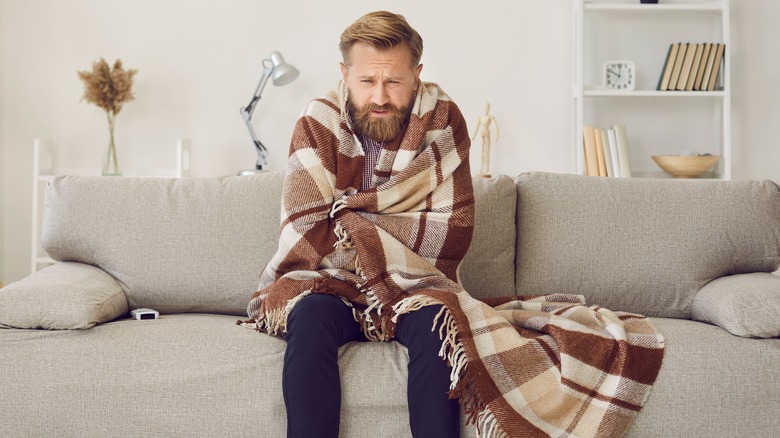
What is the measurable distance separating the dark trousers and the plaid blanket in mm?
31

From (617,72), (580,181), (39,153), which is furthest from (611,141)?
(39,153)

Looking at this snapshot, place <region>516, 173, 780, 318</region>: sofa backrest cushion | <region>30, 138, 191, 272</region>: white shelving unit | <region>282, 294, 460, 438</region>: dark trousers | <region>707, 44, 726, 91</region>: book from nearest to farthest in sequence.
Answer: <region>282, 294, 460, 438</region>: dark trousers, <region>516, 173, 780, 318</region>: sofa backrest cushion, <region>30, 138, 191, 272</region>: white shelving unit, <region>707, 44, 726, 91</region>: book

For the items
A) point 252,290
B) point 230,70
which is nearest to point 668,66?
point 230,70

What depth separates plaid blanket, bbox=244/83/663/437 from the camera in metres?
1.70

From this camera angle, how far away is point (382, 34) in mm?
2008

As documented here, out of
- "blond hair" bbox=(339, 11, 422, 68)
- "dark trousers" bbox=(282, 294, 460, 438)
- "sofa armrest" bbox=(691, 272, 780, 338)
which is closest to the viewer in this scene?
"dark trousers" bbox=(282, 294, 460, 438)

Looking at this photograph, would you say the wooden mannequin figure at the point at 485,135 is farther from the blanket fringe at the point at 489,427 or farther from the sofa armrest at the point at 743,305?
the blanket fringe at the point at 489,427

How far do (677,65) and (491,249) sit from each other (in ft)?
5.98

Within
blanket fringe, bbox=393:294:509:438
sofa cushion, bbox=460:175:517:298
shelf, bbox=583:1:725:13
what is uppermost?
shelf, bbox=583:1:725:13

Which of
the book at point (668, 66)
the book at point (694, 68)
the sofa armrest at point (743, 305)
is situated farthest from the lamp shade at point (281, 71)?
the sofa armrest at point (743, 305)

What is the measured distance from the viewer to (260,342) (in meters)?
1.86

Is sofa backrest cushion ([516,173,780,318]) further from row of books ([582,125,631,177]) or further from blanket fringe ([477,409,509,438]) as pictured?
row of books ([582,125,631,177])

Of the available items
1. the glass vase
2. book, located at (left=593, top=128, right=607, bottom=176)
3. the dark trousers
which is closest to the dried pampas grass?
the glass vase

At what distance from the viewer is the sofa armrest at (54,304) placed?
1878 mm
